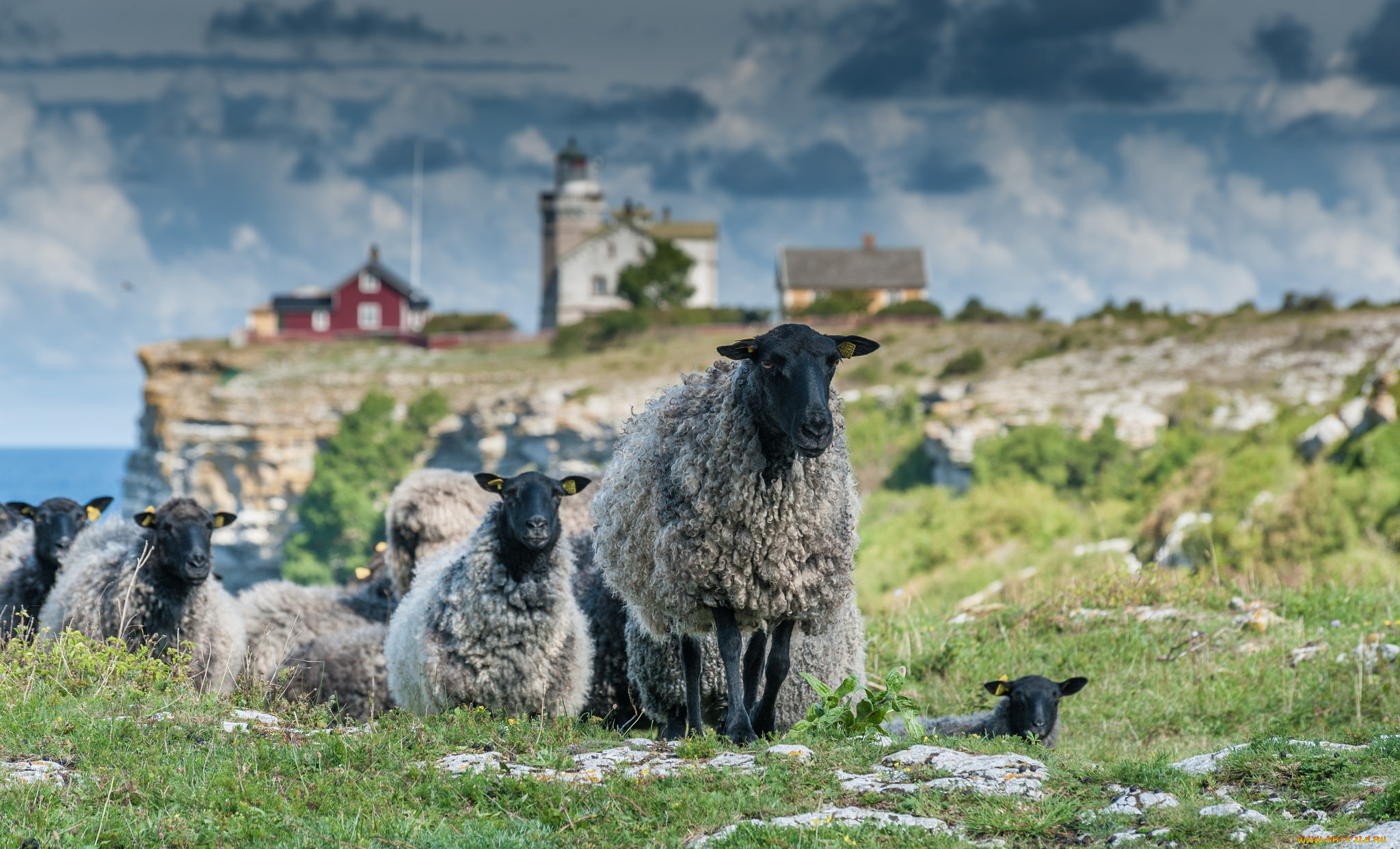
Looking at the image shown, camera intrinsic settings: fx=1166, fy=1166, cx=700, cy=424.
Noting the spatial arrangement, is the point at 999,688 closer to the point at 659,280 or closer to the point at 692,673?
the point at 692,673

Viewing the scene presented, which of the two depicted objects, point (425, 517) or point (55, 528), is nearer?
point (55, 528)

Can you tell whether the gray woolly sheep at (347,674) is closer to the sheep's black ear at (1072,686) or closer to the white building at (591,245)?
the sheep's black ear at (1072,686)

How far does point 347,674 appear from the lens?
9641mm

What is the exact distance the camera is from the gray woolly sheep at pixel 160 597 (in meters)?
8.84

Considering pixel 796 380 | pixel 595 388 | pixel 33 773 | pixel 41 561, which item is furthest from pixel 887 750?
pixel 595 388

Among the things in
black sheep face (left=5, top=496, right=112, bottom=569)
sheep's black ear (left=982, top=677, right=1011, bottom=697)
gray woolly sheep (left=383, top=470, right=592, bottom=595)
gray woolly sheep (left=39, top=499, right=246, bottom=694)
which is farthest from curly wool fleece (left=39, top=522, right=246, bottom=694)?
sheep's black ear (left=982, top=677, right=1011, bottom=697)

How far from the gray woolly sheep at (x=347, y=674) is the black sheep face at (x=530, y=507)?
1822mm

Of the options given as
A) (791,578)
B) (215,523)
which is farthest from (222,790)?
(215,523)

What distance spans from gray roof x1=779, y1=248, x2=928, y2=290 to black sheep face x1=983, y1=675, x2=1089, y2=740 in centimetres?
8888

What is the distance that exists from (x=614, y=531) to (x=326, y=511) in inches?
2615

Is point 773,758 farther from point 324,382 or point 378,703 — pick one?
point 324,382

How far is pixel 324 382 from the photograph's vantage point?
7294 cm

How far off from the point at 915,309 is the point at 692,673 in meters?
71.1

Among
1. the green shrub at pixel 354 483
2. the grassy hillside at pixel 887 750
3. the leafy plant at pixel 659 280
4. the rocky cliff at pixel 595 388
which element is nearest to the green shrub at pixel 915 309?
the rocky cliff at pixel 595 388
